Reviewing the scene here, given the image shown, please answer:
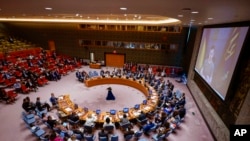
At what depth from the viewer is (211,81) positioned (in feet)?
28.6

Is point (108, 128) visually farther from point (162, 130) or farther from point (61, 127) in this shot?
point (162, 130)

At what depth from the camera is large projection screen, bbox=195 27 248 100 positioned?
647 centimetres

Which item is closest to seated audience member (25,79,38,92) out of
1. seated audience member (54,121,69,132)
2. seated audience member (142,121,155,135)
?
seated audience member (54,121,69,132)

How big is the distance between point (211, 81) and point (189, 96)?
391 centimetres

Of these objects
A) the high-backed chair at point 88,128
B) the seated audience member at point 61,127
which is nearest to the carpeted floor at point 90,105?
the seated audience member at point 61,127

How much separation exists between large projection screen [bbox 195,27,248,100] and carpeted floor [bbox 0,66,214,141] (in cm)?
225

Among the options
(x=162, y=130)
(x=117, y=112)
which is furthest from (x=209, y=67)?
(x=117, y=112)

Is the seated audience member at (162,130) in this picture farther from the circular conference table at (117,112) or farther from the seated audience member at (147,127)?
the circular conference table at (117,112)

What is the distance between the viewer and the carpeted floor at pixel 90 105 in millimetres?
7666

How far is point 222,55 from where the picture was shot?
302 inches

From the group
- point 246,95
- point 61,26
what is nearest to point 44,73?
point 61,26

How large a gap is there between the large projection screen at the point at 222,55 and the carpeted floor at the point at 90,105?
7.38 ft

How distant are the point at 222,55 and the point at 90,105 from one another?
28.3 ft

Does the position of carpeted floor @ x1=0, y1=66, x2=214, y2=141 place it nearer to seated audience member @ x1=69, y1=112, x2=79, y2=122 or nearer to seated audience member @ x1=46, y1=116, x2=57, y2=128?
seated audience member @ x1=46, y1=116, x2=57, y2=128
